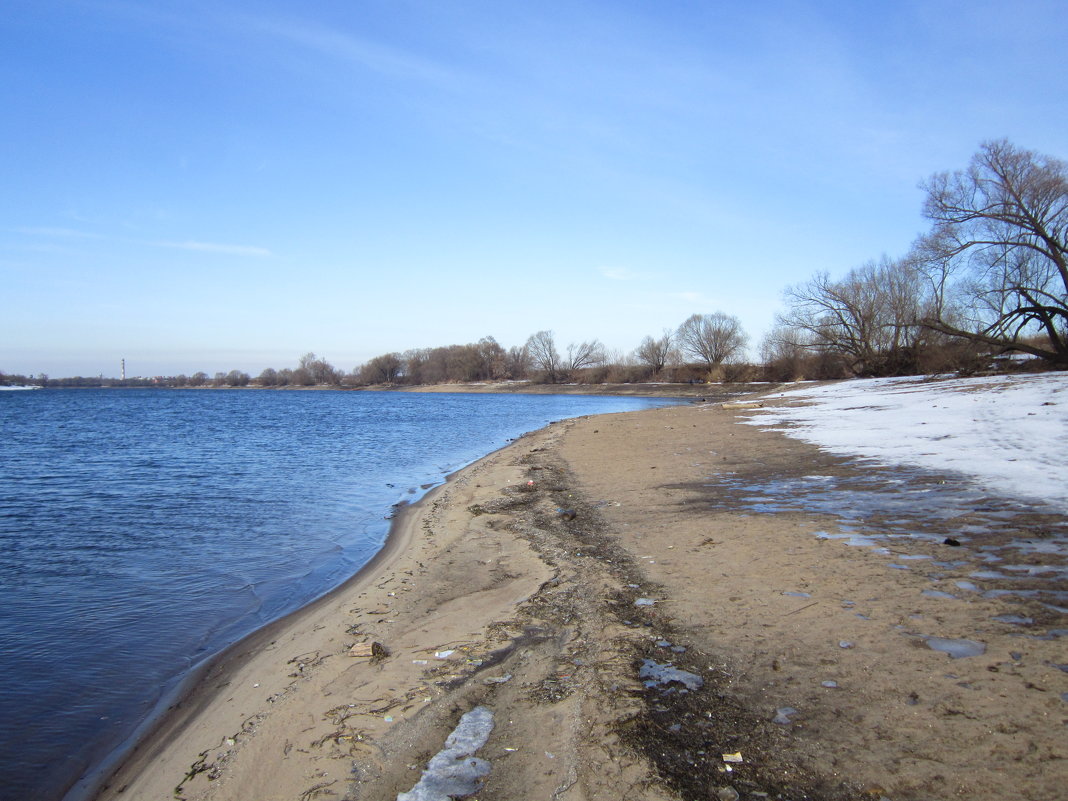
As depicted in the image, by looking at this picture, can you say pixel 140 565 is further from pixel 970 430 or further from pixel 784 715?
pixel 970 430

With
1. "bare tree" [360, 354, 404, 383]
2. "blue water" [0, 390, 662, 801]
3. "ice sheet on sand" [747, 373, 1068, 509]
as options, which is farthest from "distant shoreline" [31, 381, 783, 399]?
"blue water" [0, 390, 662, 801]

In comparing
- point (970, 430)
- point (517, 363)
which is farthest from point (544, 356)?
point (970, 430)

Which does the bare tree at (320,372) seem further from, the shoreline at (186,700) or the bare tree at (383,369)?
the shoreline at (186,700)

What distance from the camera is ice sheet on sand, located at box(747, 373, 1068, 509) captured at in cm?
876

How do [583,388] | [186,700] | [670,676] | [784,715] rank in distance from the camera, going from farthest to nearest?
[583,388], [186,700], [670,676], [784,715]

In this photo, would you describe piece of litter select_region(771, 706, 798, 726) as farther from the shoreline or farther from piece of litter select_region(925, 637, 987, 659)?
the shoreline

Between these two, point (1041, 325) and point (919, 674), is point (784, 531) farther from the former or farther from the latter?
point (1041, 325)

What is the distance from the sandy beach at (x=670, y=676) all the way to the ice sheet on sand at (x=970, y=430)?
1.27m

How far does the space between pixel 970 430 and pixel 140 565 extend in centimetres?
1543

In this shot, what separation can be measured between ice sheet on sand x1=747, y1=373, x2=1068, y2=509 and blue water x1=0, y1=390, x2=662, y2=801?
9.33 metres

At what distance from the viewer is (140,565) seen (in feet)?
29.2

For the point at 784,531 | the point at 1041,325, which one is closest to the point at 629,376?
the point at 1041,325

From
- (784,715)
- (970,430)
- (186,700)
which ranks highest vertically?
(970,430)

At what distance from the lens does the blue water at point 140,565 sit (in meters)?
4.96
